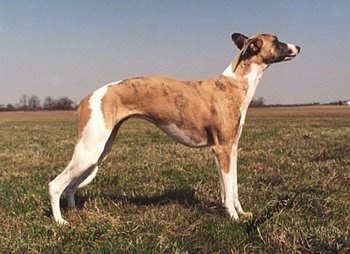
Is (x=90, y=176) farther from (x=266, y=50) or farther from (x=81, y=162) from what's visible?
(x=266, y=50)

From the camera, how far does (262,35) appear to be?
6.20 m

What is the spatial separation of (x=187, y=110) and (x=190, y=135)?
0.35m

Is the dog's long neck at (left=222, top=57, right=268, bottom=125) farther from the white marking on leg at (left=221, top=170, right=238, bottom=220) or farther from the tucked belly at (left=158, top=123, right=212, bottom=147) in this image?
the white marking on leg at (left=221, top=170, right=238, bottom=220)

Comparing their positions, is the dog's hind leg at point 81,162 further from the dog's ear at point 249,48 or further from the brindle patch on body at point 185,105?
the dog's ear at point 249,48

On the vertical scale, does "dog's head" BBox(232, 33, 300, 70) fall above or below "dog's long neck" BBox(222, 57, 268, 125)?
above

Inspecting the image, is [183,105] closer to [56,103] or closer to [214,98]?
[214,98]

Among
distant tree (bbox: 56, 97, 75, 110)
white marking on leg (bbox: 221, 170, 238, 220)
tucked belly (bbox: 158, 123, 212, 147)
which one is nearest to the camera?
white marking on leg (bbox: 221, 170, 238, 220)

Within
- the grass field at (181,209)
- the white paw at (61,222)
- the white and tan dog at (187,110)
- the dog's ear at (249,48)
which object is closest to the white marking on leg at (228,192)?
the white and tan dog at (187,110)

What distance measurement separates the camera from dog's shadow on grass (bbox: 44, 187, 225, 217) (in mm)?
6348

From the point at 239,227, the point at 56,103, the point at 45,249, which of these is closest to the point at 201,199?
the point at 239,227

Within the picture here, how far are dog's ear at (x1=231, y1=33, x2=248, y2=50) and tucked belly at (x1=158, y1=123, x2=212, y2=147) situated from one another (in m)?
1.37

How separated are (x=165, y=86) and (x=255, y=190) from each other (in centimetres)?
253

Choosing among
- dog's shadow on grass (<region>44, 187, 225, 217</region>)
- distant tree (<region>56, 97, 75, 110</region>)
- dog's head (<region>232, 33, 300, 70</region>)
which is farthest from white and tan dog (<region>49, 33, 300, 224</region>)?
distant tree (<region>56, 97, 75, 110</region>)

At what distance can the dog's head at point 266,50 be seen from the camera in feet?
20.0
